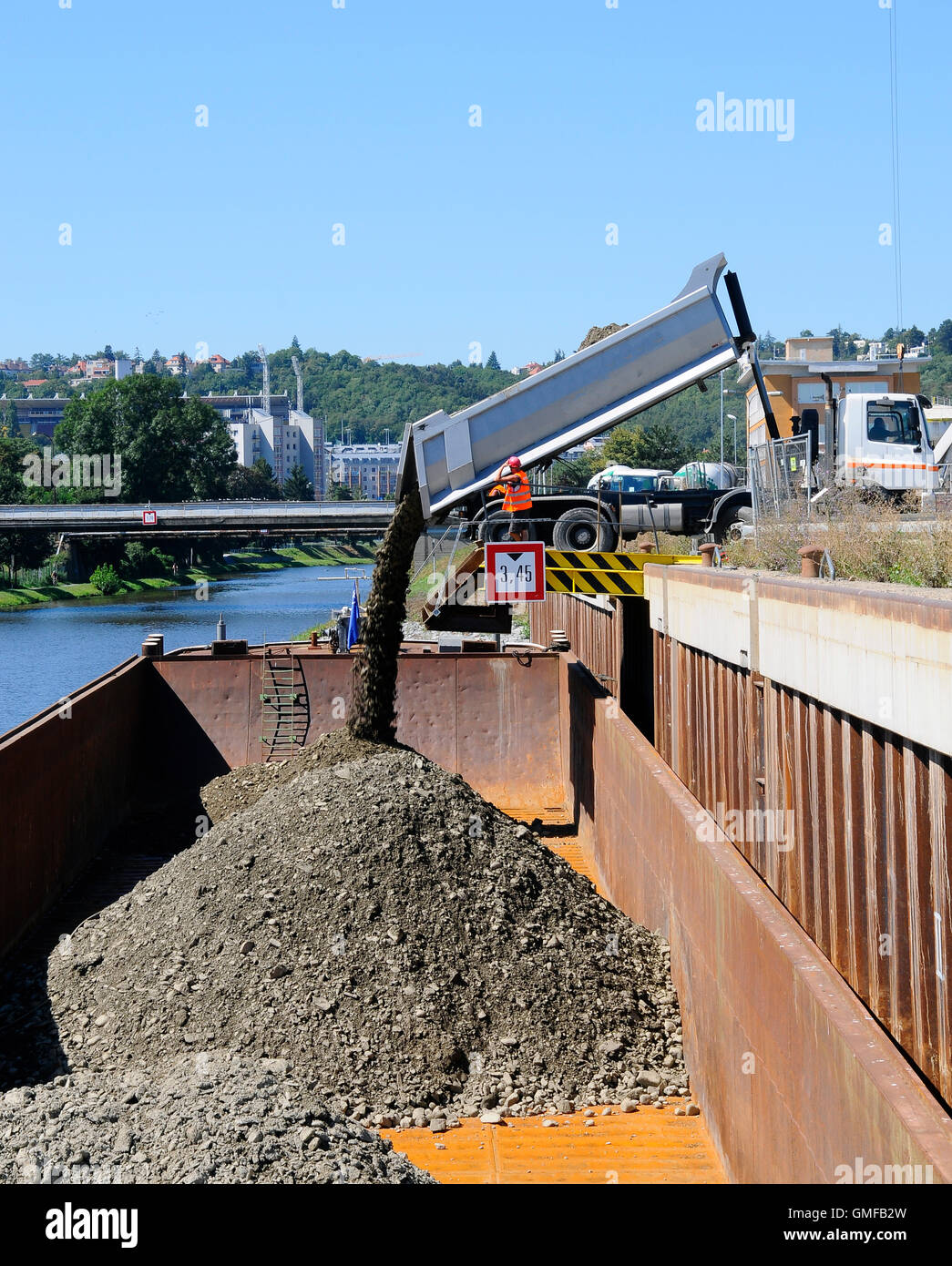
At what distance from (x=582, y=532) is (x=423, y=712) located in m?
3.14

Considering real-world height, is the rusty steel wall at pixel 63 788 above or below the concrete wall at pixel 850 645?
below

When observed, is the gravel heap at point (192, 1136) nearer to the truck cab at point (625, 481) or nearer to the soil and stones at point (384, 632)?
the soil and stones at point (384, 632)

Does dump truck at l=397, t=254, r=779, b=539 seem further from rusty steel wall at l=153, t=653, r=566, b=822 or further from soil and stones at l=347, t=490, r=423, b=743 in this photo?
rusty steel wall at l=153, t=653, r=566, b=822

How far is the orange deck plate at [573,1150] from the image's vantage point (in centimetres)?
633

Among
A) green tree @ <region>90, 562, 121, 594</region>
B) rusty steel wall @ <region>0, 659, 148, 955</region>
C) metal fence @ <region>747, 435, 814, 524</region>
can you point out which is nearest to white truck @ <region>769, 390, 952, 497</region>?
metal fence @ <region>747, 435, 814, 524</region>

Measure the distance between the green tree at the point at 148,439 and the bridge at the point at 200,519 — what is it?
3710 cm

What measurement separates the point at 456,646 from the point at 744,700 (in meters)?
9.04

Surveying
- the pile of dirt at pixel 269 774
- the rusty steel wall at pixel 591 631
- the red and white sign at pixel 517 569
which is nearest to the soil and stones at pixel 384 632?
the pile of dirt at pixel 269 774

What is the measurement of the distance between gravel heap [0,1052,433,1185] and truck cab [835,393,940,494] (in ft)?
41.5

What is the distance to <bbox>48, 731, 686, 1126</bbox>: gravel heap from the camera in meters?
7.41

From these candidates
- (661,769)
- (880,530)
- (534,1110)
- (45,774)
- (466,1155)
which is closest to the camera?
(466,1155)

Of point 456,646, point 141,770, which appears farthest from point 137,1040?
point 456,646
